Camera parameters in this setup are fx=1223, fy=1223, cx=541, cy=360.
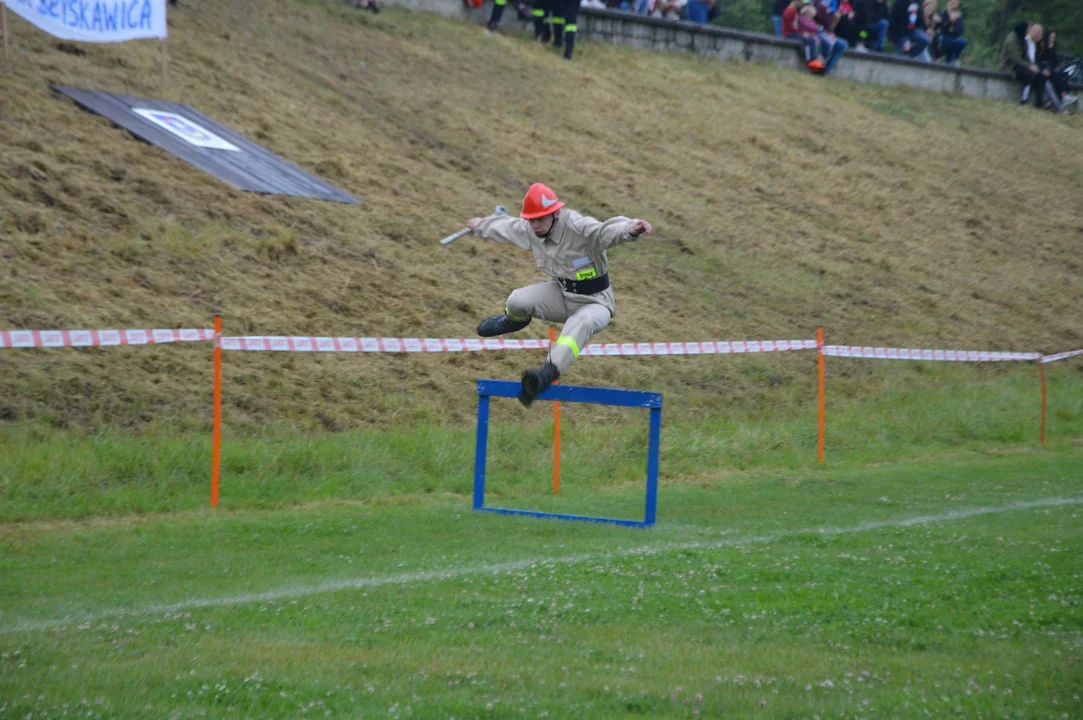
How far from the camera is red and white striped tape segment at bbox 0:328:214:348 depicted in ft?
33.3

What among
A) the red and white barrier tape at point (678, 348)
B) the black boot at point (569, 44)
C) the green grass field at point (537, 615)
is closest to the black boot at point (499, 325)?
the red and white barrier tape at point (678, 348)

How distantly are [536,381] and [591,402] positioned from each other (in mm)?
754

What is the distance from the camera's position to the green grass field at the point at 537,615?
230 inches

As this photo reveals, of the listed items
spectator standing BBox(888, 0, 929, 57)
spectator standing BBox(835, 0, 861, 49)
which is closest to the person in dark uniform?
spectator standing BBox(835, 0, 861, 49)

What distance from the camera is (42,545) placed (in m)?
9.36

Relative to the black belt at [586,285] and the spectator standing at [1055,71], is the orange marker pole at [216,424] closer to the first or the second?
the black belt at [586,285]

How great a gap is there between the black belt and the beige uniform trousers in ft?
0.14

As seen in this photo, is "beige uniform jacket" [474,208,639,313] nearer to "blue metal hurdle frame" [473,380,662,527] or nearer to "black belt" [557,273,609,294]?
"black belt" [557,273,609,294]

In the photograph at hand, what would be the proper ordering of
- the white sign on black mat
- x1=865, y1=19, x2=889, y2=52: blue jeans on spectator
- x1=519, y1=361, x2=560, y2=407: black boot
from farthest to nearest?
x1=865, y1=19, x2=889, y2=52: blue jeans on spectator, the white sign on black mat, x1=519, y1=361, x2=560, y2=407: black boot

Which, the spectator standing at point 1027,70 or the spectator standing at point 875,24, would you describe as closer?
the spectator standing at point 875,24

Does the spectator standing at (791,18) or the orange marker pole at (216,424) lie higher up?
the spectator standing at (791,18)

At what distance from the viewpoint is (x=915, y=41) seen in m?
39.8

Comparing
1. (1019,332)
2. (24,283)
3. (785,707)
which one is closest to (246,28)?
A: (24,283)

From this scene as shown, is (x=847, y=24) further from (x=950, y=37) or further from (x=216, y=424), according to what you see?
(x=216, y=424)
